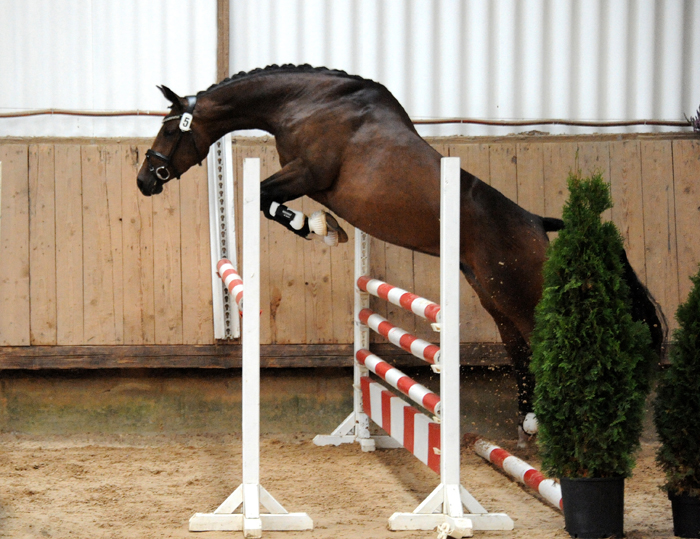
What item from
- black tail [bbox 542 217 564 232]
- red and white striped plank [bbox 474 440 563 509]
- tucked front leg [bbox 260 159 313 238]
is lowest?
red and white striped plank [bbox 474 440 563 509]

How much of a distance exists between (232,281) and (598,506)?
1.54m

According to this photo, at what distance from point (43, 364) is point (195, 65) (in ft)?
5.69

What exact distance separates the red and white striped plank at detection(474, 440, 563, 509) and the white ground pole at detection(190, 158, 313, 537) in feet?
2.79

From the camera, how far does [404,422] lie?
10.1ft

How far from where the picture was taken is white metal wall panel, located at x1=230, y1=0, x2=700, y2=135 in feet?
13.6

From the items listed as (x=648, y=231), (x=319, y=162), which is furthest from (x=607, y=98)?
(x=319, y=162)

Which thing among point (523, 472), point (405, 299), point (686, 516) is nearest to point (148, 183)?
point (405, 299)

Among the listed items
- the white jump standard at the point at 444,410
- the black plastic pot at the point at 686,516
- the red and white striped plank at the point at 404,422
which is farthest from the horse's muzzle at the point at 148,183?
the black plastic pot at the point at 686,516

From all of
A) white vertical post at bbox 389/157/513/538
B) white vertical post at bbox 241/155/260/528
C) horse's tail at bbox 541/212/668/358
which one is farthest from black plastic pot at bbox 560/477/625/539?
white vertical post at bbox 241/155/260/528

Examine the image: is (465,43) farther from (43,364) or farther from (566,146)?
(43,364)

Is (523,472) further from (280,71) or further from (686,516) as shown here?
(280,71)

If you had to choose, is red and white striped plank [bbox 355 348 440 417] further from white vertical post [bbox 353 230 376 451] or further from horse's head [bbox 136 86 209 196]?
horse's head [bbox 136 86 209 196]

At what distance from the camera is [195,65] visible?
407 cm

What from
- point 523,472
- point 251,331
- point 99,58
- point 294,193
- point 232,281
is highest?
point 99,58
